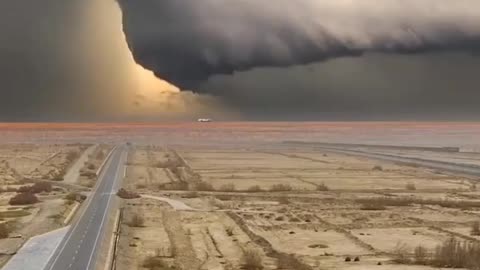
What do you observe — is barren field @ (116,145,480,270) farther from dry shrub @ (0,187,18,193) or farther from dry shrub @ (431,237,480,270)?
dry shrub @ (0,187,18,193)

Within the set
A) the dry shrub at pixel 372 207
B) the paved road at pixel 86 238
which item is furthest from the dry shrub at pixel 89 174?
the dry shrub at pixel 372 207

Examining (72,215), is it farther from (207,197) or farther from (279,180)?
(279,180)

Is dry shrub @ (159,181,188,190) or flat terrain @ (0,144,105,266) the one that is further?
dry shrub @ (159,181,188,190)

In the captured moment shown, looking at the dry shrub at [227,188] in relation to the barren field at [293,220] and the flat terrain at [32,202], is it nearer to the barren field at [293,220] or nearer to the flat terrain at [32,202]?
the barren field at [293,220]

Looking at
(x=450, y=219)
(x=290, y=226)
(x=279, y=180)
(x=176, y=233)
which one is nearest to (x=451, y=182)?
(x=279, y=180)

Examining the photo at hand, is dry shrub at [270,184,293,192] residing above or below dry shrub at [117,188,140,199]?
below

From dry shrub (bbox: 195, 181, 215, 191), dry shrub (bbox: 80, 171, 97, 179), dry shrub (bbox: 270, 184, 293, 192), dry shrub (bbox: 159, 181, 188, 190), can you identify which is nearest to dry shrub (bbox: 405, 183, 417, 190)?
dry shrub (bbox: 270, 184, 293, 192)

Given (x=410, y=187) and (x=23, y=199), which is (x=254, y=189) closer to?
(x=410, y=187)
